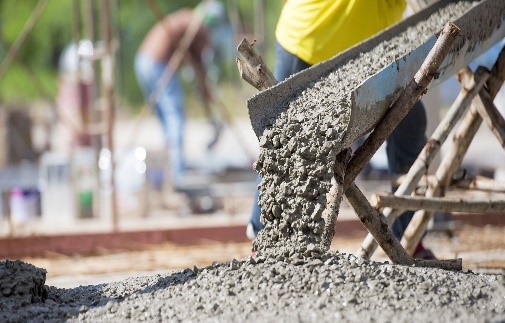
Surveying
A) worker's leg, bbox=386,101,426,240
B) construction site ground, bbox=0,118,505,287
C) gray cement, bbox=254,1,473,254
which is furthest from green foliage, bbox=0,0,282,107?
gray cement, bbox=254,1,473,254

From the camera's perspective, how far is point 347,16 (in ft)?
17.3

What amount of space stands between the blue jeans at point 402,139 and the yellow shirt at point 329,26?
9 cm

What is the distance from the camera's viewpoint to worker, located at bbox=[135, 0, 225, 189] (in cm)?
1064

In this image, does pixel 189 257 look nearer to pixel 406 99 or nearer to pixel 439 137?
pixel 439 137

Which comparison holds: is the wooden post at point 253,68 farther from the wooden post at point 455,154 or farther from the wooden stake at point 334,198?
the wooden post at point 455,154

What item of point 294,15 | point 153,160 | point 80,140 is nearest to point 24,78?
point 80,140

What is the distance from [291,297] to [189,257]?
3434 millimetres

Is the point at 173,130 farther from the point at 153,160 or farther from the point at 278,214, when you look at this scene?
the point at 278,214

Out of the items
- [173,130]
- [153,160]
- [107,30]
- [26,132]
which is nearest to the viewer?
[107,30]

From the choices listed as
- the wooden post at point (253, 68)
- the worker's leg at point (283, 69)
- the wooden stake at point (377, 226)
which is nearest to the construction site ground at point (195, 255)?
the worker's leg at point (283, 69)

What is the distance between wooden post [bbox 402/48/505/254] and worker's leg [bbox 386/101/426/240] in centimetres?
28

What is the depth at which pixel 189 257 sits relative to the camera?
713 centimetres

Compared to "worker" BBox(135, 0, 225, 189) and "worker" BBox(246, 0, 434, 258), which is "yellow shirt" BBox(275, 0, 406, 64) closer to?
"worker" BBox(246, 0, 434, 258)

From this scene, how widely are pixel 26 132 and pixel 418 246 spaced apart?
10810mm
